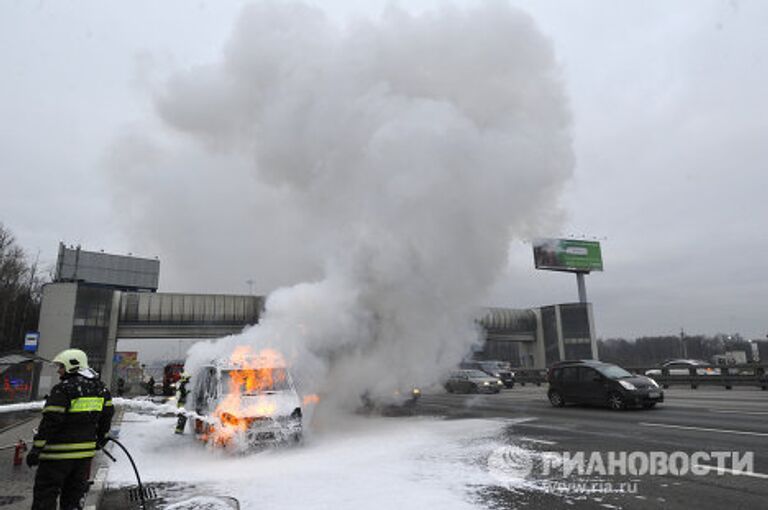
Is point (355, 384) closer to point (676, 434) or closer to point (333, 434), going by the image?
point (333, 434)

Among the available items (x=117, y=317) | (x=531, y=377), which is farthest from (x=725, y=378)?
(x=117, y=317)

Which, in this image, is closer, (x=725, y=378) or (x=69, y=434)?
(x=69, y=434)

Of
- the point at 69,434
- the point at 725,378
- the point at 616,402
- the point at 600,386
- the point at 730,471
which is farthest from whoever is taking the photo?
the point at 725,378

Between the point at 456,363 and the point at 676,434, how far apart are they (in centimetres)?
603

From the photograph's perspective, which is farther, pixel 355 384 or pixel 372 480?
pixel 355 384

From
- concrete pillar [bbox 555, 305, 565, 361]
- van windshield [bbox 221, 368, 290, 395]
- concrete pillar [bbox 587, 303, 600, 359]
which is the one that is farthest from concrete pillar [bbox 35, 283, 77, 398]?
concrete pillar [bbox 587, 303, 600, 359]

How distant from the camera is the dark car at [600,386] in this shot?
49.2 ft

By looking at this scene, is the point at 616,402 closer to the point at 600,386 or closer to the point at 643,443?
the point at 600,386

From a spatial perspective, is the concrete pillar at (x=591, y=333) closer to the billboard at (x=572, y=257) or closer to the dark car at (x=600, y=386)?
the billboard at (x=572, y=257)

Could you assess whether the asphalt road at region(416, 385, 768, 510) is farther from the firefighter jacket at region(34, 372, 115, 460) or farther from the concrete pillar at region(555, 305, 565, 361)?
the concrete pillar at region(555, 305, 565, 361)

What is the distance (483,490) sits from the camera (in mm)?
6648

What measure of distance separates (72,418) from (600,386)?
1449cm

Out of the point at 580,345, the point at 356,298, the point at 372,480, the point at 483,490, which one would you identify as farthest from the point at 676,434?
the point at 580,345

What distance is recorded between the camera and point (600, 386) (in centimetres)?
1592
